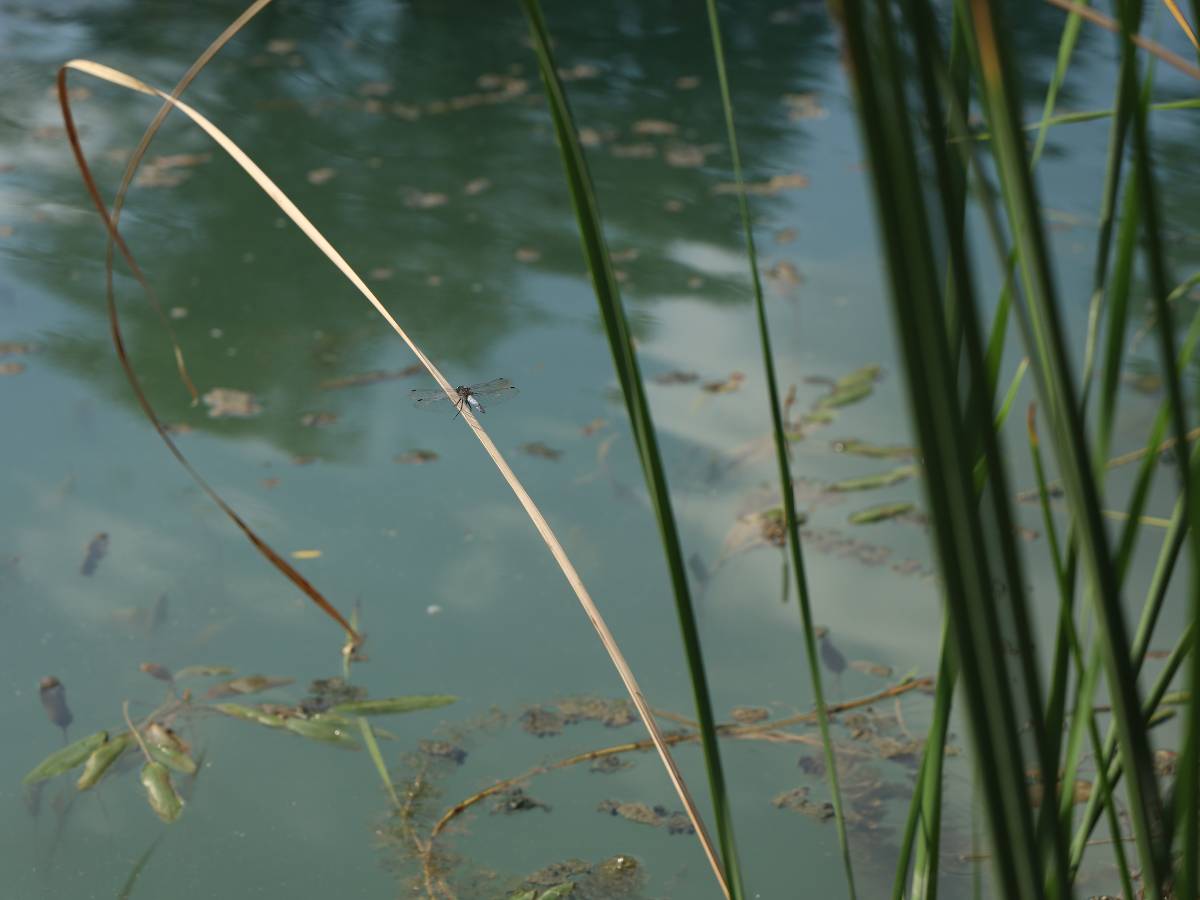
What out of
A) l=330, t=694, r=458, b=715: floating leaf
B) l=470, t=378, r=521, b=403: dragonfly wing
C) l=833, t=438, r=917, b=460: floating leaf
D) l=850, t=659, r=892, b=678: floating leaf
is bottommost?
l=330, t=694, r=458, b=715: floating leaf

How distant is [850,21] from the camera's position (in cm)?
23

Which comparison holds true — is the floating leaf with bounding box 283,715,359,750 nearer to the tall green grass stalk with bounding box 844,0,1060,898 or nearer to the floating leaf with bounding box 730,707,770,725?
the floating leaf with bounding box 730,707,770,725

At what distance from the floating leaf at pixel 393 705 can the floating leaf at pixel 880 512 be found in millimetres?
607

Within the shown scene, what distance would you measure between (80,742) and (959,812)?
0.90 meters

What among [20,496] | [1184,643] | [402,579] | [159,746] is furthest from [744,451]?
[1184,643]

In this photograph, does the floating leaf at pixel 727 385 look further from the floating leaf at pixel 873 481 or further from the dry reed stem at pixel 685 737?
the dry reed stem at pixel 685 737

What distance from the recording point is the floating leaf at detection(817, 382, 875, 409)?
175cm

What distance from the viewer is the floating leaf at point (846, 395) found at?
68.9 inches

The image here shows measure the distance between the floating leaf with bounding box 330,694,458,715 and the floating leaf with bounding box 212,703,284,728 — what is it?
6cm

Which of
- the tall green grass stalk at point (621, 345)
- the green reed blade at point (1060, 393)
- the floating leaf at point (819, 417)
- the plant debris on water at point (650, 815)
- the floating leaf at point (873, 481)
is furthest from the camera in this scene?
the floating leaf at point (819, 417)

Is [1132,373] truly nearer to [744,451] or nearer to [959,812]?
[744,451]

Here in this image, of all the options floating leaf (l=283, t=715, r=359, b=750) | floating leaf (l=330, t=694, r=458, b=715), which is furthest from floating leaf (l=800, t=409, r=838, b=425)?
floating leaf (l=283, t=715, r=359, b=750)

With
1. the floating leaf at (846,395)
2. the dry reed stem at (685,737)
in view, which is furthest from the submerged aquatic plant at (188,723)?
the floating leaf at (846,395)

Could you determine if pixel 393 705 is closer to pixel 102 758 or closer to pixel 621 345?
pixel 102 758
